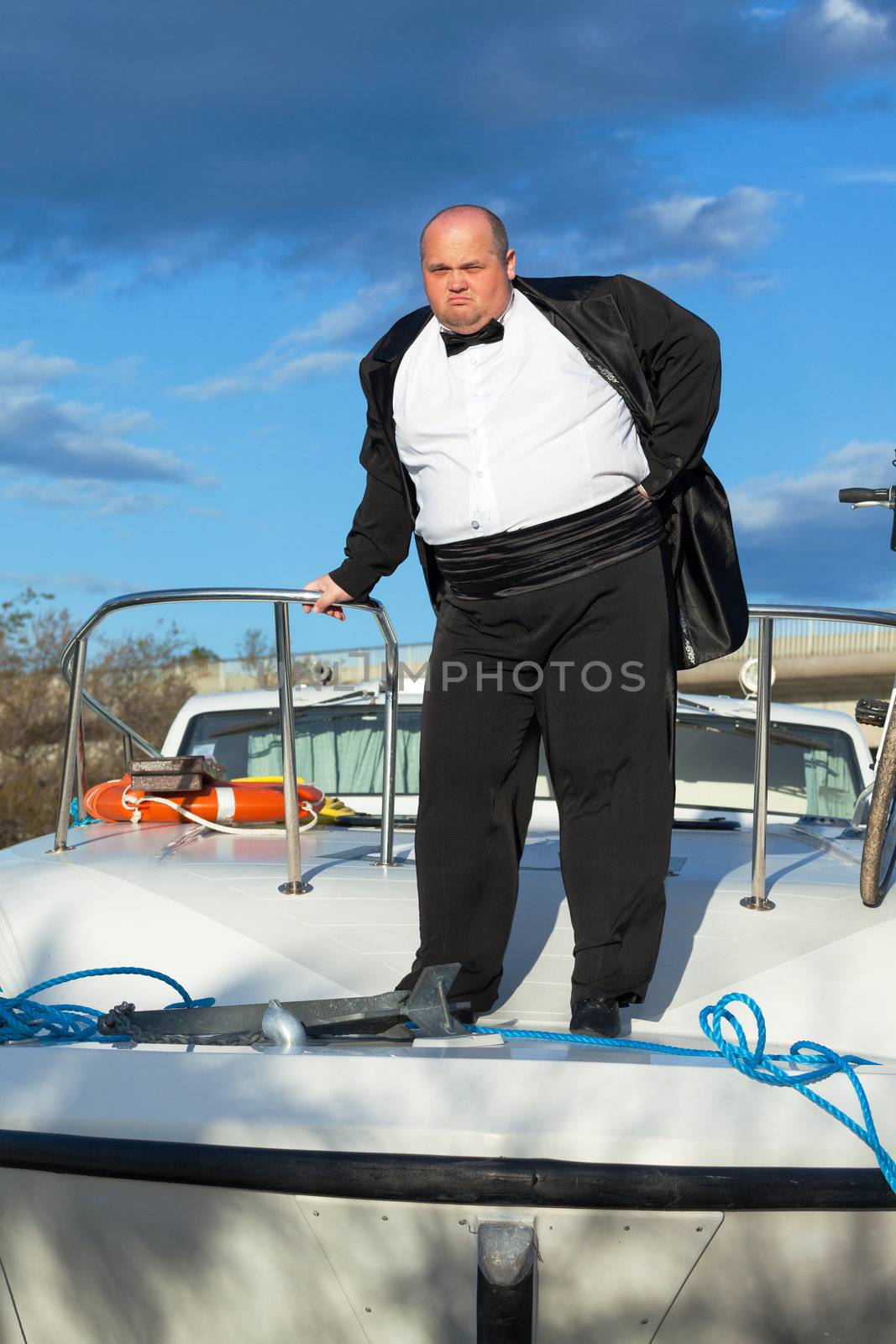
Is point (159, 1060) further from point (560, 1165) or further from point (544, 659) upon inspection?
point (544, 659)

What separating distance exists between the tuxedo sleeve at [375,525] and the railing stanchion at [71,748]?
885 millimetres

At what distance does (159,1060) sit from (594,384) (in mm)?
1585

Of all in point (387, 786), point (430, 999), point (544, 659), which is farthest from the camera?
point (387, 786)

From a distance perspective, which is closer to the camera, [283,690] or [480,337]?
[480,337]

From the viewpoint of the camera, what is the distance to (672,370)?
2.90 meters

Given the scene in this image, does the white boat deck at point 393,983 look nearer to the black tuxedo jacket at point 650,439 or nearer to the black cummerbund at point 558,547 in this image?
the black tuxedo jacket at point 650,439

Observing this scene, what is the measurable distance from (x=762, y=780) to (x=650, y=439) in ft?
2.85

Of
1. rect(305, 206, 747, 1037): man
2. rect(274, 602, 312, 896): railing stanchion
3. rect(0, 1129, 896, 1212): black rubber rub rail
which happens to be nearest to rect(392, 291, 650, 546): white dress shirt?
rect(305, 206, 747, 1037): man

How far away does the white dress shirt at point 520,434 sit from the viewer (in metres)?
2.82

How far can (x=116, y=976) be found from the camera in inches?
124

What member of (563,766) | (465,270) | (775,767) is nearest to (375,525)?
(465,270)

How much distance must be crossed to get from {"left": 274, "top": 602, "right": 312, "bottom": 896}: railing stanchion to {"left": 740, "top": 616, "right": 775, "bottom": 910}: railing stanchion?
105 cm

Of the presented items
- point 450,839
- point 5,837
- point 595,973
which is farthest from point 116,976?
point 5,837

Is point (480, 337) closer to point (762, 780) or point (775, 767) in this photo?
point (762, 780)
